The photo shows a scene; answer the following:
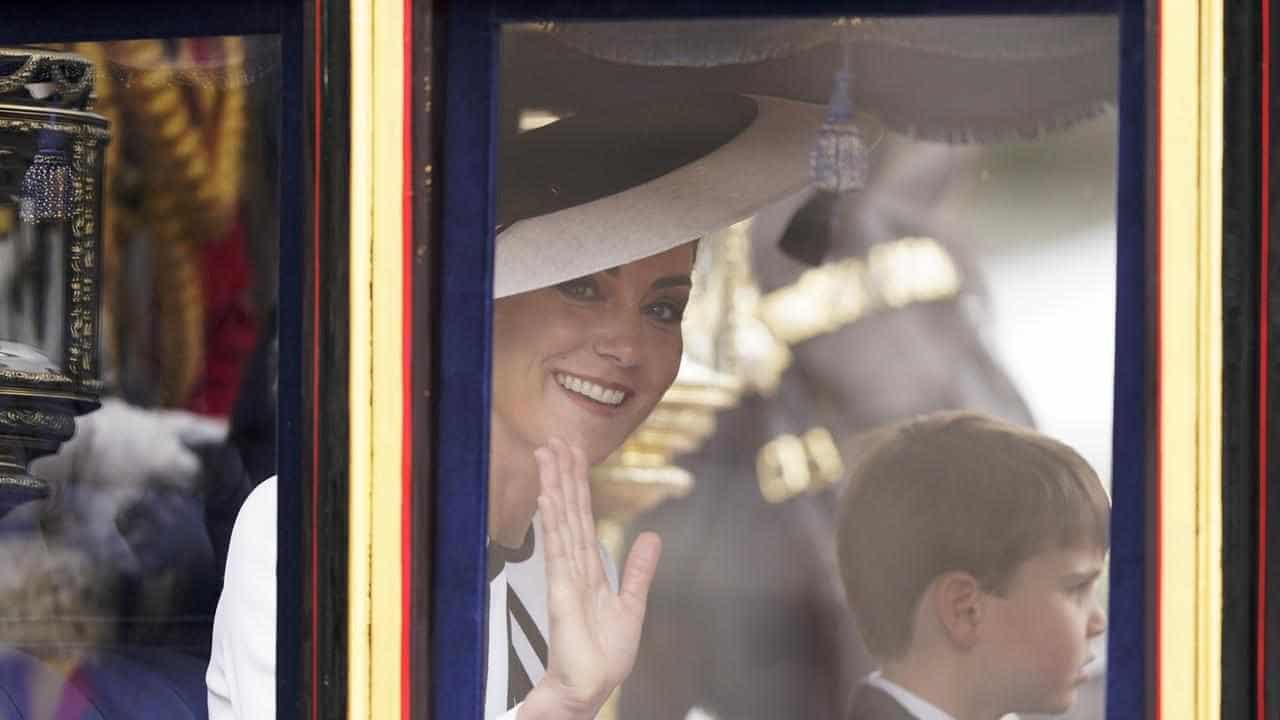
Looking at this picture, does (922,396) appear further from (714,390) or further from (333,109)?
(333,109)

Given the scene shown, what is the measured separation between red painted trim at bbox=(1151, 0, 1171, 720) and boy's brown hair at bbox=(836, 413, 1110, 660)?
3.5 inches

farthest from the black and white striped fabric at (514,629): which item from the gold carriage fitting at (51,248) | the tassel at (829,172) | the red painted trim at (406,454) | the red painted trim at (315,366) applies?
the gold carriage fitting at (51,248)

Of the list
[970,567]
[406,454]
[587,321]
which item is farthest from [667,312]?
[970,567]

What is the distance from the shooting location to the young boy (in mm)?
2223

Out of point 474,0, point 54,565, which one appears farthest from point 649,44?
point 54,565

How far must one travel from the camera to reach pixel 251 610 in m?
2.34

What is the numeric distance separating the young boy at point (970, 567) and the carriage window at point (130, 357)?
87 cm

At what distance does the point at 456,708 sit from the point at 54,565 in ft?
2.04

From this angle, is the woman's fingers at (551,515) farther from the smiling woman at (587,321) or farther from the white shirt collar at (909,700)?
the white shirt collar at (909,700)

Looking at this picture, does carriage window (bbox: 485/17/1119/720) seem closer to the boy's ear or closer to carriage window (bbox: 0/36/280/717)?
the boy's ear

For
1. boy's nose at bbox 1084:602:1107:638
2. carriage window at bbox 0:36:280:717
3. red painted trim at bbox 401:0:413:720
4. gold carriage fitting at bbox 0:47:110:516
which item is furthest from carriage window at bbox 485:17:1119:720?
gold carriage fitting at bbox 0:47:110:516

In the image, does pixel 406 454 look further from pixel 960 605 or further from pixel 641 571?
pixel 960 605

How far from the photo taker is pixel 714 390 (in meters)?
2.27

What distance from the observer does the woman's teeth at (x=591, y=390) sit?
7.54ft
